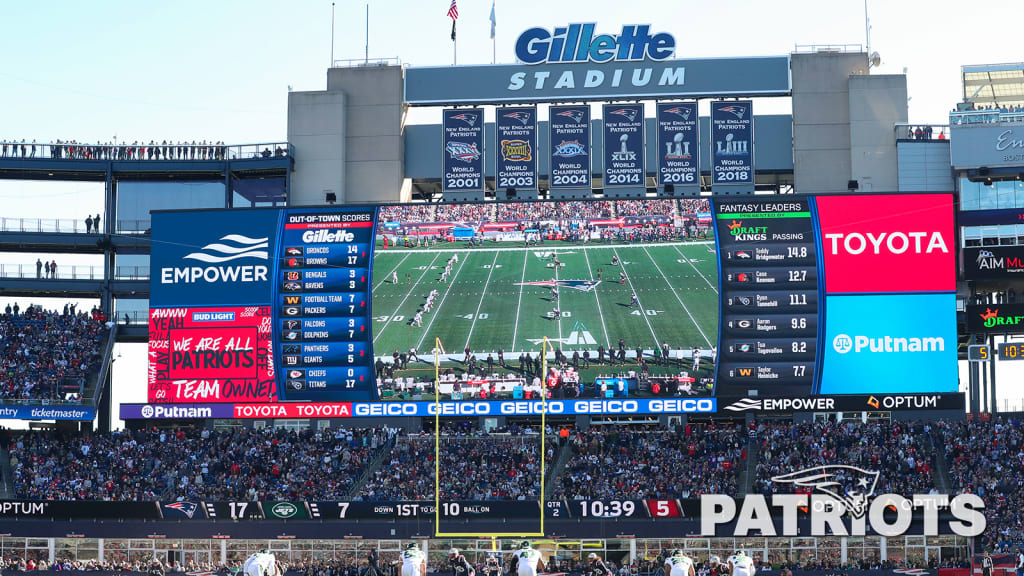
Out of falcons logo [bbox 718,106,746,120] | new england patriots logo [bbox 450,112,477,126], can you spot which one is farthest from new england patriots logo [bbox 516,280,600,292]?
falcons logo [bbox 718,106,746,120]

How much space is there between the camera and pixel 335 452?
1777 inches

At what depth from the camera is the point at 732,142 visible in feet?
156

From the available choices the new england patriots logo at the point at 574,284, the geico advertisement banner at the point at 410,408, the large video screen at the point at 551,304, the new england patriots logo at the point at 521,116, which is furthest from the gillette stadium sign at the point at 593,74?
the geico advertisement banner at the point at 410,408

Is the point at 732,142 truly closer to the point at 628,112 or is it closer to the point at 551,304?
the point at 628,112

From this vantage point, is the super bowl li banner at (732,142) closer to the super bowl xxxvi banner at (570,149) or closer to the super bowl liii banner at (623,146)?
the super bowl liii banner at (623,146)

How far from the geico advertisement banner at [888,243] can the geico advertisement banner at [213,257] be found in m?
19.3

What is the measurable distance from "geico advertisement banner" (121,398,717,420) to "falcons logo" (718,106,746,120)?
1109 centimetres

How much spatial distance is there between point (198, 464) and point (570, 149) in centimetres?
1737

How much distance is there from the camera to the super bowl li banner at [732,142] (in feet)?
155

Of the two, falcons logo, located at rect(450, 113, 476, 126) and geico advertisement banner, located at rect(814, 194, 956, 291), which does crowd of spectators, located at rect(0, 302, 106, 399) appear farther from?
geico advertisement banner, located at rect(814, 194, 956, 291)

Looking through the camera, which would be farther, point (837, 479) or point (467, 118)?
point (467, 118)

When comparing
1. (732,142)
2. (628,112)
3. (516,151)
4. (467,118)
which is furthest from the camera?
(467,118)

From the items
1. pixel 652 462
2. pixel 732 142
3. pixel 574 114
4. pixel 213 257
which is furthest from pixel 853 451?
pixel 213 257

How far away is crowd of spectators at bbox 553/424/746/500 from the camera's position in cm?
4172
